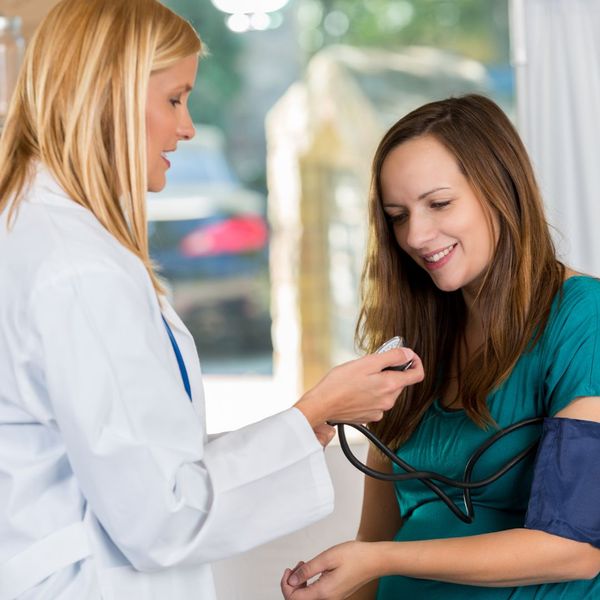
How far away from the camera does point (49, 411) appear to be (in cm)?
105

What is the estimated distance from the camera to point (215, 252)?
721cm

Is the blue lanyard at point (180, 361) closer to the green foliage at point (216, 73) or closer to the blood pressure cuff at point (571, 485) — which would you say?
the blood pressure cuff at point (571, 485)

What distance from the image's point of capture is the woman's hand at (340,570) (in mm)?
1319

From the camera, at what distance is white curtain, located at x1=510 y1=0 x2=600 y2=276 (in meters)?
2.71

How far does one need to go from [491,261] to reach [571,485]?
15.7 inches

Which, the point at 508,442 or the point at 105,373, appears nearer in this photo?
the point at 105,373

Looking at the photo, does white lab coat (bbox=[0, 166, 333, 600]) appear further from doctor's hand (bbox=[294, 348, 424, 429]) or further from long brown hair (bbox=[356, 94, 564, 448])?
long brown hair (bbox=[356, 94, 564, 448])

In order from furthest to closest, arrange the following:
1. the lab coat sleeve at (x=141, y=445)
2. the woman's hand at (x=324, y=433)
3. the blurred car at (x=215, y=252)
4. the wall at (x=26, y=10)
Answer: the blurred car at (x=215, y=252) → the wall at (x=26, y=10) → the woman's hand at (x=324, y=433) → the lab coat sleeve at (x=141, y=445)

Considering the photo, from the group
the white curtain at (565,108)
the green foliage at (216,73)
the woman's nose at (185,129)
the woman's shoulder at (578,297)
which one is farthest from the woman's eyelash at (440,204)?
the green foliage at (216,73)

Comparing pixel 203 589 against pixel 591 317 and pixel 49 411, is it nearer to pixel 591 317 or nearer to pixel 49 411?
pixel 49 411

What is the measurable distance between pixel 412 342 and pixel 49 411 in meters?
0.81

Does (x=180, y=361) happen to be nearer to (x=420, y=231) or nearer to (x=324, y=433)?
(x=324, y=433)

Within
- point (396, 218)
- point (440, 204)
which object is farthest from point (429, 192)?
point (396, 218)

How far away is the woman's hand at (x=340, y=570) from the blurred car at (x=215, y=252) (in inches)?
226
